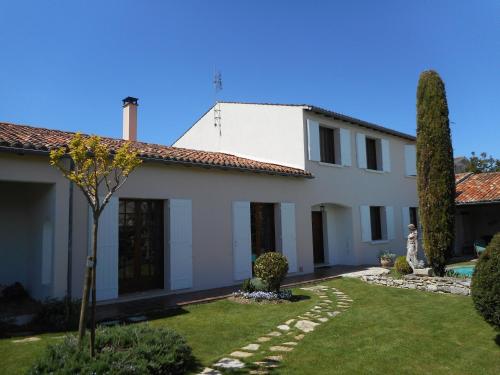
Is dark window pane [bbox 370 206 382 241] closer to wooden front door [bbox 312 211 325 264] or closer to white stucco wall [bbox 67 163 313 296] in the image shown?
wooden front door [bbox 312 211 325 264]

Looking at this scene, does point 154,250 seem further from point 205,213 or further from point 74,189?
point 74,189

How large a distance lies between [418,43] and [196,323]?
33.4 ft

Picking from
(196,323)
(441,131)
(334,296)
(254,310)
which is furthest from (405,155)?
(196,323)

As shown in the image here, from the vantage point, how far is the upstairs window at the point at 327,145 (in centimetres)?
1473

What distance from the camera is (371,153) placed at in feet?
56.1

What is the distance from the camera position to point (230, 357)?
200 inches

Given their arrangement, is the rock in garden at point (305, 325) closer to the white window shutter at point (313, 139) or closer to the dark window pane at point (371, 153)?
the white window shutter at point (313, 139)

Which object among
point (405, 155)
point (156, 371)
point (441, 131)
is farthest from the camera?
point (405, 155)

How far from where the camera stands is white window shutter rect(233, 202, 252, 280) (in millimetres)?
10852

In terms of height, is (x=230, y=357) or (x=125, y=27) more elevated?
(x=125, y=27)

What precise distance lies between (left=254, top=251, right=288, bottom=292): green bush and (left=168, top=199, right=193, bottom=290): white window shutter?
1979 millimetres

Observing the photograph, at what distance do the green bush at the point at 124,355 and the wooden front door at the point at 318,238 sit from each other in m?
10.6

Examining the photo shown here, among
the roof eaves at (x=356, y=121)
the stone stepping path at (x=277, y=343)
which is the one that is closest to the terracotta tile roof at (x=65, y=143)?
the roof eaves at (x=356, y=121)

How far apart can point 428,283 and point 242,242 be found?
17.2ft
